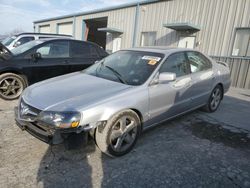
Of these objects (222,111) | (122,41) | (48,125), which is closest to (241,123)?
(222,111)

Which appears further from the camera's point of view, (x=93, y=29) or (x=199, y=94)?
(x=93, y=29)

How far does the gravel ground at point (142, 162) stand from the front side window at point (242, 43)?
6.40 m

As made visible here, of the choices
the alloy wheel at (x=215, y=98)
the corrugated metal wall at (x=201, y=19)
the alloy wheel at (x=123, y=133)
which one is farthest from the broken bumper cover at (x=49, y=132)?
the corrugated metal wall at (x=201, y=19)

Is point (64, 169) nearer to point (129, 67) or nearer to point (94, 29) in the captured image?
point (129, 67)

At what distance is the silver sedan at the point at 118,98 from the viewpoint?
8.82ft

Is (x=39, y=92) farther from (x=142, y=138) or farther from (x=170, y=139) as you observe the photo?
(x=170, y=139)

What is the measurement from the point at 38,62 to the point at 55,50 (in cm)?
65

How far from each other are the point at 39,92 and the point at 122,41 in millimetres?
12681

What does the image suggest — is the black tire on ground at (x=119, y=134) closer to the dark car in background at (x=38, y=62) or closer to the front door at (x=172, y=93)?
the front door at (x=172, y=93)

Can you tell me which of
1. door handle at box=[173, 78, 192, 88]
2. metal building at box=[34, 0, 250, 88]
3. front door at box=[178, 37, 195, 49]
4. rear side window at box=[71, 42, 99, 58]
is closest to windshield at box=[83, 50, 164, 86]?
door handle at box=[173, 78, 192, 88]

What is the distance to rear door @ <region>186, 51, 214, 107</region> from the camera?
174 inches

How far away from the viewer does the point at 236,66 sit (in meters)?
9.66

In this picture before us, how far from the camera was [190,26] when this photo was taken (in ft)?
34.0

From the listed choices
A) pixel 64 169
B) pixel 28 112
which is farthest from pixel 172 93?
pixel 28 112
